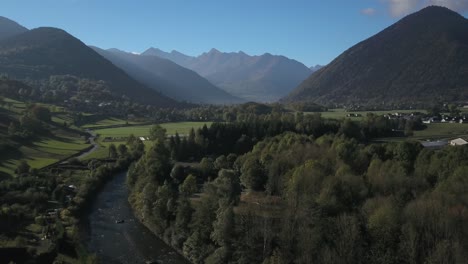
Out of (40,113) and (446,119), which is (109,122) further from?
(446,119)

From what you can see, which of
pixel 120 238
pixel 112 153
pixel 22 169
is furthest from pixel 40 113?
pixel 120 238

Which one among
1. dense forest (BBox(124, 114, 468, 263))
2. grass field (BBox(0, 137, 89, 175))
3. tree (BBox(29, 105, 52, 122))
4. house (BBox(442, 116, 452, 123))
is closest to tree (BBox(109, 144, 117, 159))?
grass field (BBox(0, 137, 89, 175))

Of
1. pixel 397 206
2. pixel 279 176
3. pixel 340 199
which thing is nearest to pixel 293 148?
pixel 279 176

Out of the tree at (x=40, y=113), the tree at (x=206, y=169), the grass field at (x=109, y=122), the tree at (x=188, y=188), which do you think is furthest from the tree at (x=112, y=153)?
the grass field at (x=109, y=122)

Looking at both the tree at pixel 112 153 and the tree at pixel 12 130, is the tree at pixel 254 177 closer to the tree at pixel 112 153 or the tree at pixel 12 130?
the tree at pixel 112 153

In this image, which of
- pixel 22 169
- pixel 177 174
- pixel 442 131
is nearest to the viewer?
pixel 177 174

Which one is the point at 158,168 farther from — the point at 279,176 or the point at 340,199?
the point at 340,199
